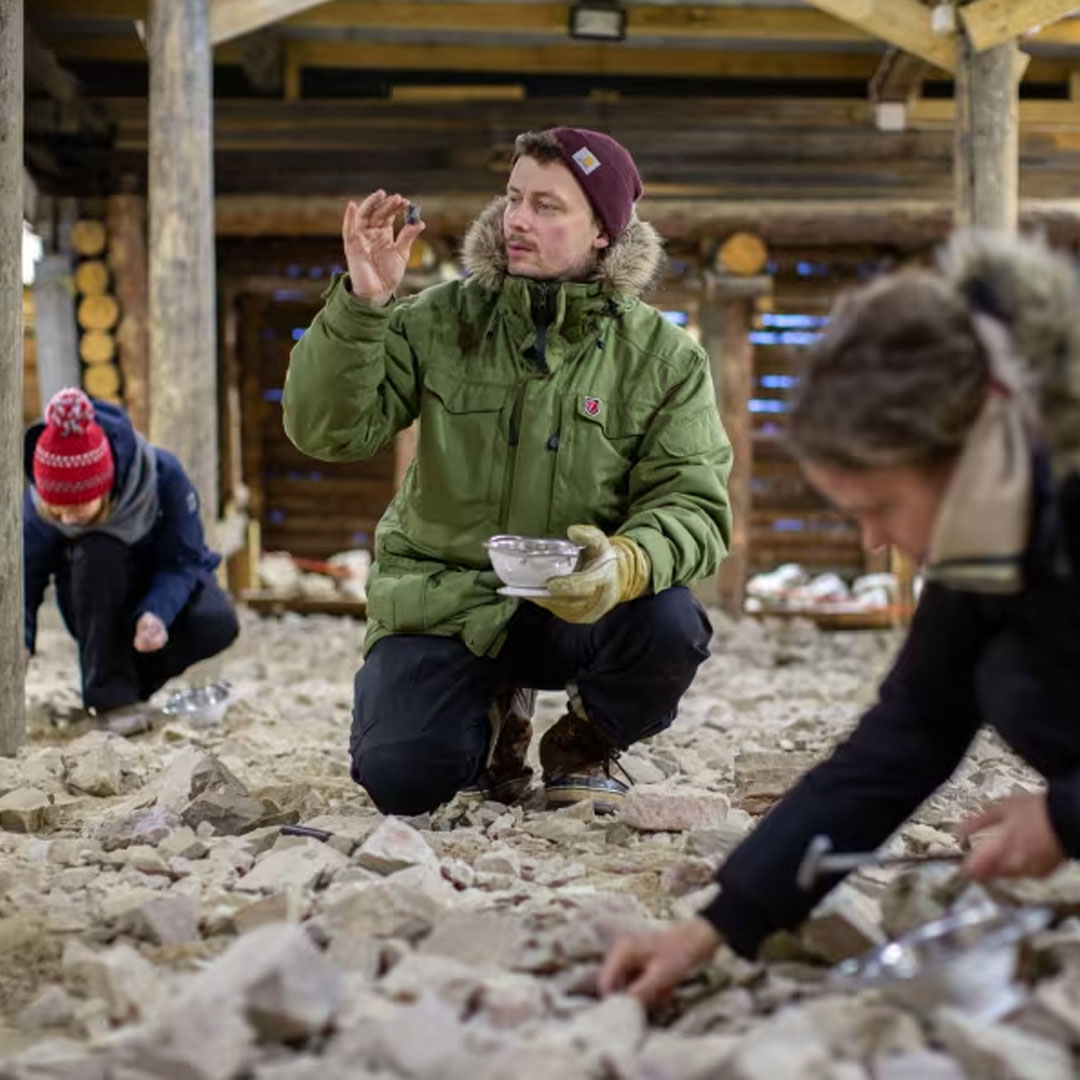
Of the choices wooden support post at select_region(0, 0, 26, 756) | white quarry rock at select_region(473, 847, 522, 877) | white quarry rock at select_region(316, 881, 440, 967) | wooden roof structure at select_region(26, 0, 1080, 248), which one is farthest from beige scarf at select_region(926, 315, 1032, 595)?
wooden roof structure at select_region(26, 0, 1080, 248)

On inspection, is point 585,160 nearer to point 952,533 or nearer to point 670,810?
point 670,810

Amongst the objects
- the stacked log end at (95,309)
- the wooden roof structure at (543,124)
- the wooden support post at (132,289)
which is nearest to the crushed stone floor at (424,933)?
the wooden support post at (132,289)

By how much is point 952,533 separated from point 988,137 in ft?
17.7

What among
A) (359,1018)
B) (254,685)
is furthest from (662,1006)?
(254,685)

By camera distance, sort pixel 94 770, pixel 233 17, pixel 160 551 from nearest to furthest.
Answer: pixel 94 770 → pixel 160 551 → pixel 233 17

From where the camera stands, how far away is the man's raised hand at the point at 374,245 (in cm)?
334

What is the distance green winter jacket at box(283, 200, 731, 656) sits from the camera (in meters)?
3.65

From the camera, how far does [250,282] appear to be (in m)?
11.3

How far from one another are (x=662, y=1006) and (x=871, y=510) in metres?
0.80

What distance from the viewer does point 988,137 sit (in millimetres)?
6832

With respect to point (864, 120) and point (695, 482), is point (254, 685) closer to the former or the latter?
point (695, 482)

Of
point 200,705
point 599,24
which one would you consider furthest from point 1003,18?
point 200,705

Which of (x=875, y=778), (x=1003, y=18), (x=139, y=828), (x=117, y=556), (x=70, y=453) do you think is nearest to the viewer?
(x=875, y=778)

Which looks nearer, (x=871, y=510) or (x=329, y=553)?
(x=871, y=510)
